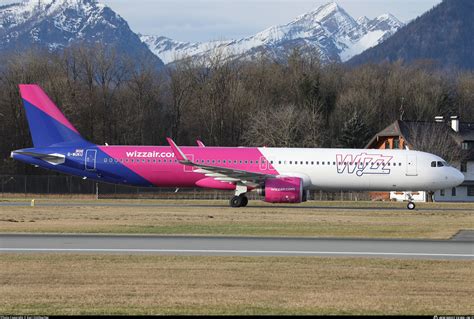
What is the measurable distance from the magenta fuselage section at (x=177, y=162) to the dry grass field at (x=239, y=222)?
407 centimetres

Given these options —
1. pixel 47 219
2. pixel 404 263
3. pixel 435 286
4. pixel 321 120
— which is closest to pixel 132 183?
pixel 47 219

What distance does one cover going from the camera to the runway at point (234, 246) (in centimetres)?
2138

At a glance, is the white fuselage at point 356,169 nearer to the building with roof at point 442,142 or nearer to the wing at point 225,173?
the wing at point 225,173

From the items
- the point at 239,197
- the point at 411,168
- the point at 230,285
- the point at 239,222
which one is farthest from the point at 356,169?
the point at 230,285

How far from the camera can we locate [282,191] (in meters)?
42.2

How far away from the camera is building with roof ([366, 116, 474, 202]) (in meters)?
79.2

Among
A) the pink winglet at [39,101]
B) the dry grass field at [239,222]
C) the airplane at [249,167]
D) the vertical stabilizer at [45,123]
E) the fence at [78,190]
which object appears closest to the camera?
the dry grass field at [239,222]

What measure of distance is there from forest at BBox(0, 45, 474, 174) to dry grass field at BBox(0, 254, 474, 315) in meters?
59.6

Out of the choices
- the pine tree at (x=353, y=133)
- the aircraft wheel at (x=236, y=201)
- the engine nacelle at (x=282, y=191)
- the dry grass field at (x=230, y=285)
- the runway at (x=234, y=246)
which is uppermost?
the pine tree at (x=353, y=133)

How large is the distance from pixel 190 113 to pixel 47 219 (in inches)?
2446

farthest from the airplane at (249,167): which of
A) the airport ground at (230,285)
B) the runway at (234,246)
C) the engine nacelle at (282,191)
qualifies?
the airport ground at (230,285)

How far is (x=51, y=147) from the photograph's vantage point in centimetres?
4619

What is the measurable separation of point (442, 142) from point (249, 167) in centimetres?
3974

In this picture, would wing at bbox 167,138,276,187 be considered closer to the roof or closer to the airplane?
the airplane
